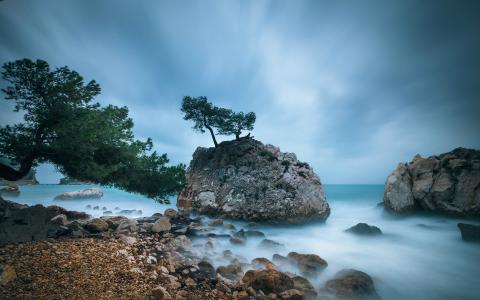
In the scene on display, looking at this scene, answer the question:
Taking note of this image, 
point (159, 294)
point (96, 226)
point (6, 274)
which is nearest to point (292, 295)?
point (159, 294)

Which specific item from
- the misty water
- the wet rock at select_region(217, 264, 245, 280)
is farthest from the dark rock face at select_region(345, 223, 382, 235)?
the wet rock at select_region(217, 264, 245, 280)

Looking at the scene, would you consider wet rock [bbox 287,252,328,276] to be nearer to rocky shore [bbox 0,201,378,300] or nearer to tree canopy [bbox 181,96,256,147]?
rocky shore [bbox 0,201,378,300]

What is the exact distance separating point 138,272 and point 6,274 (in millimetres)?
2062

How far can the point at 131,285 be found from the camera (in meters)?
4.05

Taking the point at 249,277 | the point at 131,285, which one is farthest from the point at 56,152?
the point at 249,277

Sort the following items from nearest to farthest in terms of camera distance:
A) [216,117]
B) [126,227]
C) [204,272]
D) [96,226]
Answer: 1. [204,272]
2. [96,226]
3. [126,227]
4. [216,117]

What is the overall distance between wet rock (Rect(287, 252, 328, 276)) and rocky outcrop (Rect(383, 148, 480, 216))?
12561 millimetres

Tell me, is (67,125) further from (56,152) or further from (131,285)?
(131,285)

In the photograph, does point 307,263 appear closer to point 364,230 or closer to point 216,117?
point 364,230

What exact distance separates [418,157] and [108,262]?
867 inches

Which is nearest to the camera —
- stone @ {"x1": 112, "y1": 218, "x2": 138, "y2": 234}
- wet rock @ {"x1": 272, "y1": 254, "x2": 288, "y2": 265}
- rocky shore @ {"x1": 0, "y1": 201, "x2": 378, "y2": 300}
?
rocky shore @ {"x1": 0, "y1": 201, "x2": 378, "y2": 300}

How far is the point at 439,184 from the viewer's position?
14.7m

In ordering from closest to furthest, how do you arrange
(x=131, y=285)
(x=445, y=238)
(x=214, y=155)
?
(x=131, y=285), (x=445, y=238), (x=214, y=155)

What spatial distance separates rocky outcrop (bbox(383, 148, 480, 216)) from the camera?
13375 mm
